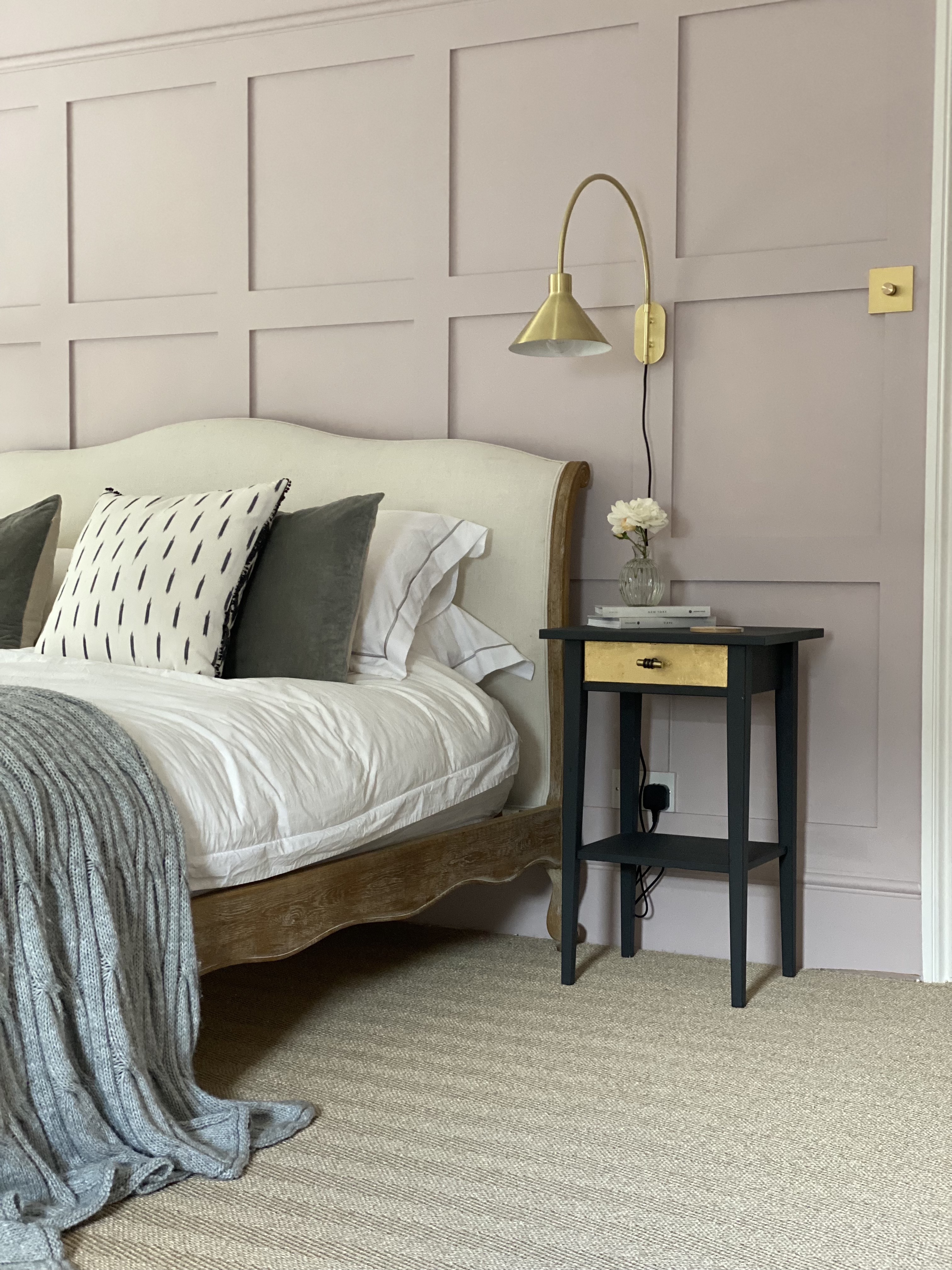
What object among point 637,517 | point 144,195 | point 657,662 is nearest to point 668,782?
point 657,662

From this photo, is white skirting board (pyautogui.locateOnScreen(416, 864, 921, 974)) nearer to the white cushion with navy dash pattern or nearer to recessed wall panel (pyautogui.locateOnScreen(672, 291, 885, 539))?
recessed wall panel (pyautogui.locateOnScreen(672, 291, 885, 539))

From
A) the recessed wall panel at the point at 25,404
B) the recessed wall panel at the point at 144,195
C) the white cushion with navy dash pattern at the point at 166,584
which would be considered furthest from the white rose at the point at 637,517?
the recessed wall panel at the point at 25,404

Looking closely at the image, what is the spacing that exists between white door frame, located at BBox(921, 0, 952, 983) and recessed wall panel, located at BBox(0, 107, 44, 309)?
8.24 ft

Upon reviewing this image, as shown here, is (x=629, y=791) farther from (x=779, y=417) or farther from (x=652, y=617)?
(x=779, y=417)

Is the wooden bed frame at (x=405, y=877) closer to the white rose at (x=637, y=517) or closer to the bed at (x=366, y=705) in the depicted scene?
the bed at (x=366, y=705)

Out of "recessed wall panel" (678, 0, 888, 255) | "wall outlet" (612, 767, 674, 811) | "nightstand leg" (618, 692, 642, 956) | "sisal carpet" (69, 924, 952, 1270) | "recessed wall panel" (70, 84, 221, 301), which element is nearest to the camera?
"sisal carpet" (69, 924, 952, 1270)

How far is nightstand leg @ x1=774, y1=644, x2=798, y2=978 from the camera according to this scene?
2760 mm

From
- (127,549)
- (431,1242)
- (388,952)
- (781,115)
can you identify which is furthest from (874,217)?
(431,1242)

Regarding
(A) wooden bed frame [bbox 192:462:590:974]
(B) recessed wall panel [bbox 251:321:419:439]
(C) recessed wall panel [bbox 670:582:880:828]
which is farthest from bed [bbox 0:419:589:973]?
(C) recessed wall panel [bbox 670:582:880:828]

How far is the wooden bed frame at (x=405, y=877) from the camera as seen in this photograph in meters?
1.98

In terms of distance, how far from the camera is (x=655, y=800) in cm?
306

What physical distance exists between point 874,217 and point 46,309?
7.68ft

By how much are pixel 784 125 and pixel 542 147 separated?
1.95 ft

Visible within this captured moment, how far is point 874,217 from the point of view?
2.83 meters
